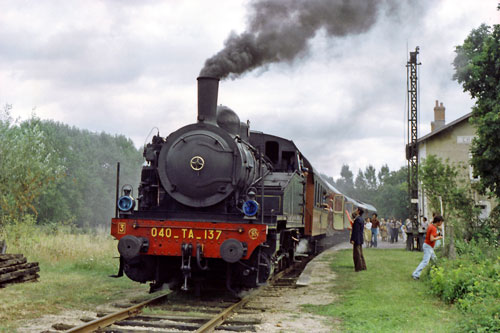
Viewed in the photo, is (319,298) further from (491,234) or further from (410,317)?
(491,234)

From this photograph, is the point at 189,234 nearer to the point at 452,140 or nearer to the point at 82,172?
the point at 452,140

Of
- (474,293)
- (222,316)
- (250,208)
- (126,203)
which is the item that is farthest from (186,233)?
(474,293)

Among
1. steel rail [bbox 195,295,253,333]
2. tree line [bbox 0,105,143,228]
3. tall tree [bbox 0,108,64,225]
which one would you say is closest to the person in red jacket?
steel rail [bbox 195,295,253,333]

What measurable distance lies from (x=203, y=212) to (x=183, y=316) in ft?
6.07

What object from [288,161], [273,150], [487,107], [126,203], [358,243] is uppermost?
[487,107]

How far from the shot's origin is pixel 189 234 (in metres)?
7.57

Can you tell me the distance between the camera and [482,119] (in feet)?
54.1

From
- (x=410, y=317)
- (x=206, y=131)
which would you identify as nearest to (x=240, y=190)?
(x=206, y=131)

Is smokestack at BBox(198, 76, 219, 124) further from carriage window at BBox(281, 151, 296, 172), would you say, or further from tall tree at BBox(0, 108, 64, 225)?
tall tree at BBox(0, 108, 64, 225)

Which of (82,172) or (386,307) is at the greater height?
(82,172)

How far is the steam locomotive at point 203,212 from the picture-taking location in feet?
24.6

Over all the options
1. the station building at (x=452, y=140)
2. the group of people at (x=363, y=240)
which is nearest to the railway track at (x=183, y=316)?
the group of people at (x=363, y=240)

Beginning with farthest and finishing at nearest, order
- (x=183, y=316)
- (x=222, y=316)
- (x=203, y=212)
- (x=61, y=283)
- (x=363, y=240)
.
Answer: (x=363, y=240) → (x=61, y=283) → (x=203, y=212) → (x=183, y=316) → (x=222, y=316)

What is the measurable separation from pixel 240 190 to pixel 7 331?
13.0 feet
